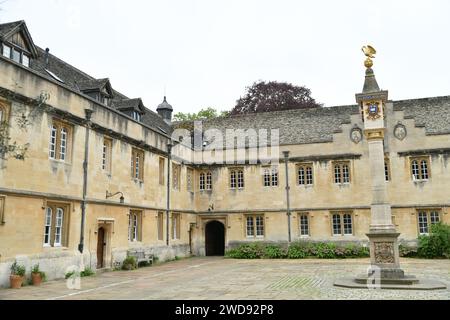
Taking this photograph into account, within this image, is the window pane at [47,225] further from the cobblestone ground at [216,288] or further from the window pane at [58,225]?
the cobblestone ground at [216,288]

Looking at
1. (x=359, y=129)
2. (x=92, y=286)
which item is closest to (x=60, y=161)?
(x=92, y=286)

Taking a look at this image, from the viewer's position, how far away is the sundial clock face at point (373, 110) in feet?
45.3

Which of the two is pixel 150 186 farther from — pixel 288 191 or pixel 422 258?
pixel 422 258

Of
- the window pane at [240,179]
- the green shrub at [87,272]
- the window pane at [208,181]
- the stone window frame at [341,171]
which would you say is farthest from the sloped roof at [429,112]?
the green shrub at [87,272]

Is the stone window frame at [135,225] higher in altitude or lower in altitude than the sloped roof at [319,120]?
lower

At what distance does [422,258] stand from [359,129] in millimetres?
8544

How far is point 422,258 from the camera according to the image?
23.7 meters

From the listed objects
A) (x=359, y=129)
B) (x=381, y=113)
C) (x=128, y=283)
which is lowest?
(x=128, y=283)

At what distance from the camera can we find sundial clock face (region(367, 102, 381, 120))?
544 inches

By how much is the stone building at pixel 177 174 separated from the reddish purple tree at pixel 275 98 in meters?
6.35

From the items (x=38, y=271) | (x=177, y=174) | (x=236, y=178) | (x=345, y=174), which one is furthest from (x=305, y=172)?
(x=38, y=271)

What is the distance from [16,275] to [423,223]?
22.1 m

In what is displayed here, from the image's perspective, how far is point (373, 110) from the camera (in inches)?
547
